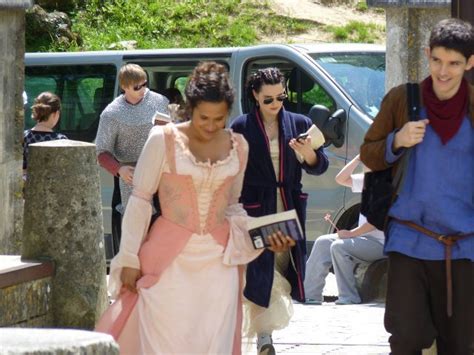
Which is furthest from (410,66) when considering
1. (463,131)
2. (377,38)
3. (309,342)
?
(377,38)

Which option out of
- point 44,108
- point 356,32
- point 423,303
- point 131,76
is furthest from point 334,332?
point 356,32

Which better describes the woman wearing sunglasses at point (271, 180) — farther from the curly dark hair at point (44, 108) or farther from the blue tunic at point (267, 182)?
the curly dark hair at point (44, 108)

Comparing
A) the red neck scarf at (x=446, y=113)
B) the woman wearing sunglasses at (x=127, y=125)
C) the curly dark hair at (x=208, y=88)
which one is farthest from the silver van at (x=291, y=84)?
the red neck scarf at (x=446, y=113)

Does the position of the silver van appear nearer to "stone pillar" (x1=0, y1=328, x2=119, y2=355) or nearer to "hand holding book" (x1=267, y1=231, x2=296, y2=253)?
"hand holding book" (x1=267, y1=231, x2=296, y2=253)

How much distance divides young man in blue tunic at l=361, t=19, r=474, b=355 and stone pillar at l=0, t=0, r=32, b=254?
3.55 m

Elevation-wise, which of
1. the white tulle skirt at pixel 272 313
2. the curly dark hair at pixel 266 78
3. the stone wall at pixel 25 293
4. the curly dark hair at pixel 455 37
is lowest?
the white tulle skirt at pixel 272 313

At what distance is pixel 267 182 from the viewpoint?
27.3 feet

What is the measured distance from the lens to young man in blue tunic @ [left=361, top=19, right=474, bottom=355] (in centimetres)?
655

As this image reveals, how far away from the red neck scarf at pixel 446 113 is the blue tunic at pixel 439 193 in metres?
0.02

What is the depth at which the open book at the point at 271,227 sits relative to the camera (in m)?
6.88

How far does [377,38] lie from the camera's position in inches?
922

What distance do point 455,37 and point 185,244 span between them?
4.96 ft

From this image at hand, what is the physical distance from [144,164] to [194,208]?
299mm

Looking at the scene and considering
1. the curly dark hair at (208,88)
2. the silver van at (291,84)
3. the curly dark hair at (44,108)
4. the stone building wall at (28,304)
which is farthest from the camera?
the silver van at (291,84)
